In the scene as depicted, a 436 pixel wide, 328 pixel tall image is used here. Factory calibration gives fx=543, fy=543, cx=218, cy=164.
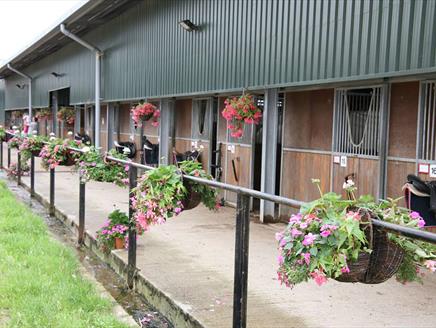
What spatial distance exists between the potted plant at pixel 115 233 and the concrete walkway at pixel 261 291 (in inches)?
12.1

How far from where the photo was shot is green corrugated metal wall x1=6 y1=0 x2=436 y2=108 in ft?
16.1

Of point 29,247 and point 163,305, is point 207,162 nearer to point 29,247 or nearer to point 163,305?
point 29,247

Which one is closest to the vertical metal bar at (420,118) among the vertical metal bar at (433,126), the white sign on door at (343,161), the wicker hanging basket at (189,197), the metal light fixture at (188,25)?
the vertical metal bar at (433,126)

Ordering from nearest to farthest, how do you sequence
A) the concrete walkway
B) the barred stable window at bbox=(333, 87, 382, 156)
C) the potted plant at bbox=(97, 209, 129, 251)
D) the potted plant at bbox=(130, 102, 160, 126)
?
the concrete walkway, the potted plant at bbox=(97, 209, 129, 251), the barred stable window at bbox=(333, 87, 382, 156), the potted plant at bbox=(130, 102, 160, 126)

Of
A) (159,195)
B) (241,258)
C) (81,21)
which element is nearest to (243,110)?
(159,195)

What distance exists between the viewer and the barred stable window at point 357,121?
6469mm

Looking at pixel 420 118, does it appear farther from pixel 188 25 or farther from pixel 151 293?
pixel 188 25

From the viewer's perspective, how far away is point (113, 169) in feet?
20.8

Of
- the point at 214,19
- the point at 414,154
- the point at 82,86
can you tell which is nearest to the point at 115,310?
the point at 414,154

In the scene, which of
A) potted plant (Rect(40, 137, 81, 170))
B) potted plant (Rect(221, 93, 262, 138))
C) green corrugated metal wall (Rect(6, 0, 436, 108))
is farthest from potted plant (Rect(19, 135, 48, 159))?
potted plant (Rect(221, 93, 262, 138))

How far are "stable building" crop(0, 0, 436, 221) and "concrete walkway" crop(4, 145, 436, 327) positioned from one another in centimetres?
117

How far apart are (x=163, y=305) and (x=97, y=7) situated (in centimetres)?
942

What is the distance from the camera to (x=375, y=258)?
2447mm

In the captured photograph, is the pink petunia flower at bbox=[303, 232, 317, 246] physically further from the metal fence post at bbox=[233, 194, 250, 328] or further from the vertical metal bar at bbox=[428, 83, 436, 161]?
the vertical metal bar at bbox=[428, 83, 436, 161]
